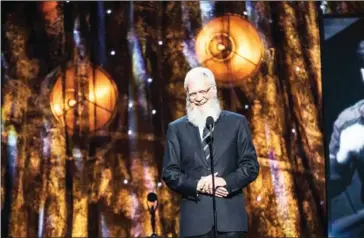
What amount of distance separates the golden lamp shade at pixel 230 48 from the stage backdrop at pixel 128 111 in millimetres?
61

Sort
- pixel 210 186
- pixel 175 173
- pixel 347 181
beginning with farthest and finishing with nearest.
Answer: pixel 347 181, pixel 175 173, pixel 210 186

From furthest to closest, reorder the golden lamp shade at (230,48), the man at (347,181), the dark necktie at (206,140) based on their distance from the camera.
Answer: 1. the golden lamp shade at (230,48)
2. the man at (347,181)
3. the dark necktie at (206,140)

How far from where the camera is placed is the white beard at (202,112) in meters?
3.24

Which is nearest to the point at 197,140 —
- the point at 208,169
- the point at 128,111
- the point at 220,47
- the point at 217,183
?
the point at 208,169

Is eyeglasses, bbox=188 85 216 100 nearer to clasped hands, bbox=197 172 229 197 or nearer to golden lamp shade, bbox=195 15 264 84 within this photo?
clasped hands, bbox=197 172 229 197

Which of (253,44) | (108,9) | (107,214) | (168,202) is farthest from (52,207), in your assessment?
(253,44)

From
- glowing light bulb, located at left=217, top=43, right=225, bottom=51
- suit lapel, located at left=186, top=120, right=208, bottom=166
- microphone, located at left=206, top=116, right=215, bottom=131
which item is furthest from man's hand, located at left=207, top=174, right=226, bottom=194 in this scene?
glowing light bulb, located at left=217, top=43, right=225, bottom=51

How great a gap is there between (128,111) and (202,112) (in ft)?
8.90

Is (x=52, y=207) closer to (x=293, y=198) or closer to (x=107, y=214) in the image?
(x=107, y=214)

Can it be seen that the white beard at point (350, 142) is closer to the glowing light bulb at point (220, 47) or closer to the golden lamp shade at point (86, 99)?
the glowing light bulb at point (220, 47)

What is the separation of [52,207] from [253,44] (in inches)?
85.9

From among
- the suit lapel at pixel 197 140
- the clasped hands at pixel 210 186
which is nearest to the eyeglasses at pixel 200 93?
the suit lapel at pixel 197 140

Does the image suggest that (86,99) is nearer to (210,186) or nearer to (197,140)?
(197,140)

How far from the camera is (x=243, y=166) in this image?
320 cm
